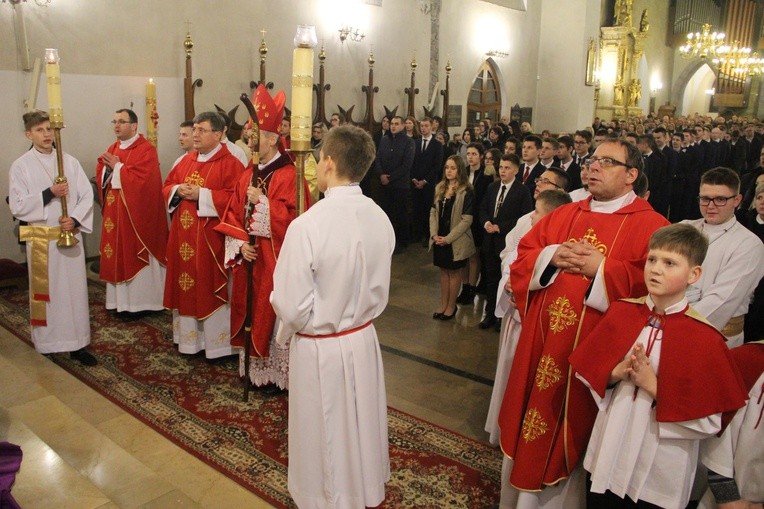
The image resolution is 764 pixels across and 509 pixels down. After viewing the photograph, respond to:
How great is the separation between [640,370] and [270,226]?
262cm

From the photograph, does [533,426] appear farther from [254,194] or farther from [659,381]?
[254,194]

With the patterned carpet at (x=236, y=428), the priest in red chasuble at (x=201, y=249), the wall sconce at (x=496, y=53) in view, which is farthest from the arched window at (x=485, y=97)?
the patterned carpet at (x=236, y=428)

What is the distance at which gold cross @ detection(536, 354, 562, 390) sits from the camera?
9.04 feet

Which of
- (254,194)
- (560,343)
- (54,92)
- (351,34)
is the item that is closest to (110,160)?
(54,92)

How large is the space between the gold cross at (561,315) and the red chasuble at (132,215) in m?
4.37

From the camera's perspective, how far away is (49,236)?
185 inches

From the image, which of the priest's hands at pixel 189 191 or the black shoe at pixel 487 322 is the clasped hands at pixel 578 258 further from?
the black shoe at pixel 487 322

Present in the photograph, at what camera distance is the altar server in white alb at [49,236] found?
4.62m

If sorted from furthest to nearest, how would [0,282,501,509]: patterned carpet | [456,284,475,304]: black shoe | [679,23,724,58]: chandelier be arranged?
1. [679,23,724,58]: chandelier
2. [456,284,475,304]: black shoe
3. [0,282,501,509]: patterned carpet

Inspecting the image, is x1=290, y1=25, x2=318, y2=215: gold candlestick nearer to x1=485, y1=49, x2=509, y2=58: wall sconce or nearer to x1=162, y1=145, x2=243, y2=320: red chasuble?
x1=162, y1=145, x2=243, y2=320: red chasuble

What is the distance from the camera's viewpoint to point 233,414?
4.20 metres

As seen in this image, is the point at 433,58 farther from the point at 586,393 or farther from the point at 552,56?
the point at 586,393

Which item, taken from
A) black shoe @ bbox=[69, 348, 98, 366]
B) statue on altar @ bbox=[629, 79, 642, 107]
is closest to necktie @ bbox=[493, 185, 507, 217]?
black shoe @ bbox=[69, 348, 98, 366]

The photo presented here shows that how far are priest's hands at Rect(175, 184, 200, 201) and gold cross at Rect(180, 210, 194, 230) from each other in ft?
0.49
